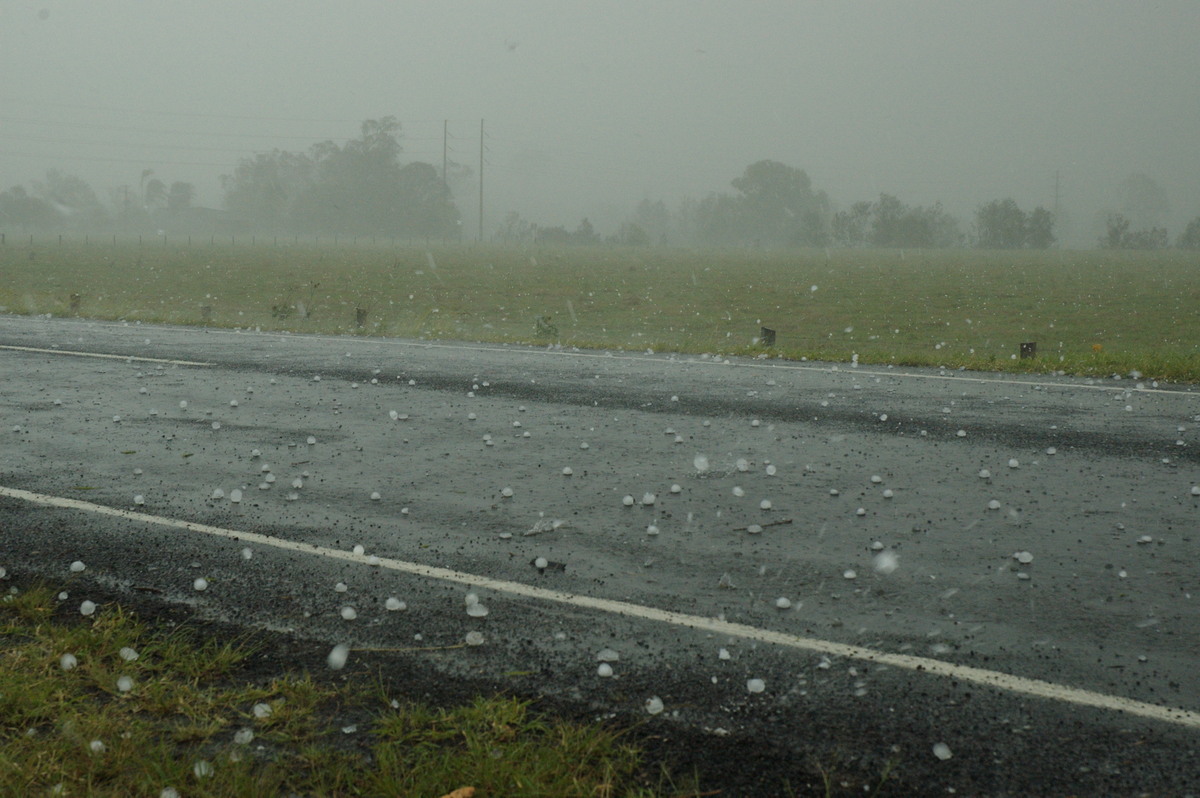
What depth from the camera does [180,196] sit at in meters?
197

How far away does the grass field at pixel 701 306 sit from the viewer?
59.7 feet

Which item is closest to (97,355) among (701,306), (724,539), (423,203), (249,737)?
(724,539)

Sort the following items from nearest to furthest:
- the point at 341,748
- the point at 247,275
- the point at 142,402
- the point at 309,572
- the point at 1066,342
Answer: the point at 341,748 → the point at 309,572 → the point at 142,402 → the point at 1066,342 → the point at 247,275

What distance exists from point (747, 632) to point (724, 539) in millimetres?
1358

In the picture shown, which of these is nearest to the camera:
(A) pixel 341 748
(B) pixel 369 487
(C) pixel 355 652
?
(A) pixel 341 748

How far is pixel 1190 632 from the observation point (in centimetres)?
416

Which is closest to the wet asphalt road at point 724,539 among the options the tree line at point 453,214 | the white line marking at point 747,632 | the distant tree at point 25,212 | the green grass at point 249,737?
the white line marking at point 747,632

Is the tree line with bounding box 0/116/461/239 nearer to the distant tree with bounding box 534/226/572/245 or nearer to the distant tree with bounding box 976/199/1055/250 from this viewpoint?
the distant tree with bounding box 534/226/572/245

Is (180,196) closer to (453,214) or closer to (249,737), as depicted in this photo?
(453,214)

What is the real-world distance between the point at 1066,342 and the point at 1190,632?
19532 mm

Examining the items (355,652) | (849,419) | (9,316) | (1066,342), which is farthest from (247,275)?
(355,652)

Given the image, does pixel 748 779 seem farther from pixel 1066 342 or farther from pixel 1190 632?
pixel 1066 342

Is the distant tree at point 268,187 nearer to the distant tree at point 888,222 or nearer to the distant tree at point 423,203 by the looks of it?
the distant tree at point 423,203

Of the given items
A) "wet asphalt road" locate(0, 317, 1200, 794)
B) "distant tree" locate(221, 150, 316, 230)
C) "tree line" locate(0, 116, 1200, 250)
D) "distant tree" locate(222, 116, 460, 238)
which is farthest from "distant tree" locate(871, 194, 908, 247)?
"wet asphalt road" locate(0, 317, 1200, 794)
